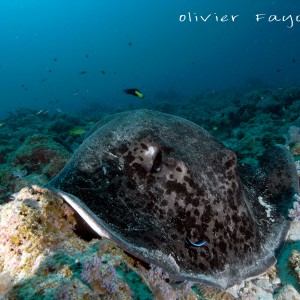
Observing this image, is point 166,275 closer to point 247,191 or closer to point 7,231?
point 7,231

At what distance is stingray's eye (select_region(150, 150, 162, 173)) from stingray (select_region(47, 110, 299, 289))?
11mm

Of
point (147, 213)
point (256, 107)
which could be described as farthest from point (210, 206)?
point (256, 107)

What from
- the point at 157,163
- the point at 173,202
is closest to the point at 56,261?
the point at 173,202

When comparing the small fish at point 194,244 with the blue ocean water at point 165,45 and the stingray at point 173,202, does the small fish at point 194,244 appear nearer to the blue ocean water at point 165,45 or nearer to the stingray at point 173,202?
the stingray at point 173,202

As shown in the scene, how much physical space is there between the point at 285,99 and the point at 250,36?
626 feet

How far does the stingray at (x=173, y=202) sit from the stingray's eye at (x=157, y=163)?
11 millimetres

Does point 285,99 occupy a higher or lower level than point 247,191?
lower

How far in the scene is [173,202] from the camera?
9.34 feet

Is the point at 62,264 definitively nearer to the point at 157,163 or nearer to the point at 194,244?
the point at 194,244

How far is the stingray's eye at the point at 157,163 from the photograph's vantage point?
298 cm

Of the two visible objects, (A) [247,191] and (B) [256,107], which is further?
(B) [256,107]

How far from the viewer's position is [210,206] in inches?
115

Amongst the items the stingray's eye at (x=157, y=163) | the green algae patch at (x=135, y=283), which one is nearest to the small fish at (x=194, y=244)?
the green algae patch at (x=135, y=283)

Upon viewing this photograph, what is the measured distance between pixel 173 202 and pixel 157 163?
0.47m
